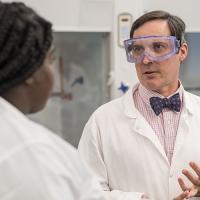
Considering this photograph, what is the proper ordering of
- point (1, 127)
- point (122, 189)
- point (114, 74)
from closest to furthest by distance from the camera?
point (1, 127) < point (122, 189) < point (114, 74)

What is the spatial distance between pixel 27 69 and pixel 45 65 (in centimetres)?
6

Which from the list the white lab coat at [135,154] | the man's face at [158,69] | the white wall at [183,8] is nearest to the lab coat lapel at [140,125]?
the white lab coat at [135,154]

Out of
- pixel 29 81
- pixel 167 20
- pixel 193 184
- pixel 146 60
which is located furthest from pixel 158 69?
pixel 29 81

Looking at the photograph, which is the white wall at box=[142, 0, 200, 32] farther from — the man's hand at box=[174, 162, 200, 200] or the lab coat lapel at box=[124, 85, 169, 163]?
the man's hand at box=[174, 162, 200, 200]

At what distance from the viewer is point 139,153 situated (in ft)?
5.53

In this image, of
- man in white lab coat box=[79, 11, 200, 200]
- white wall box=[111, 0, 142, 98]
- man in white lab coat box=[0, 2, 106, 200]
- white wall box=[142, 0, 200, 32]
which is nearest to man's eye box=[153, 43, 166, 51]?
man in white lab coat box=[79, 11, 200, 200]

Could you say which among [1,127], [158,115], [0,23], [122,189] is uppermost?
[0,23]

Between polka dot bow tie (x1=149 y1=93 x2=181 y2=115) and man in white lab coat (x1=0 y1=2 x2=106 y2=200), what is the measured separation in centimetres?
79

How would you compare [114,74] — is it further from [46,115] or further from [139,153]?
[139,153]

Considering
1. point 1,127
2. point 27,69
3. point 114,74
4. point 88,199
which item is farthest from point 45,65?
point 114,74

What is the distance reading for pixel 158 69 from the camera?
5.66ft

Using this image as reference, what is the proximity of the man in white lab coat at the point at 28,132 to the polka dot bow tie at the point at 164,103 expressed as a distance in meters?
0.79

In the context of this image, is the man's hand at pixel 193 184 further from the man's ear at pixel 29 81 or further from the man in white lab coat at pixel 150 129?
the man's ear at pixel 29 81

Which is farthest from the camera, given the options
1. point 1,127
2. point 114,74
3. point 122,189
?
point 114,74
